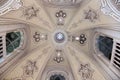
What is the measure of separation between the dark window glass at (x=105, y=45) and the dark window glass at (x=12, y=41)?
195 inches

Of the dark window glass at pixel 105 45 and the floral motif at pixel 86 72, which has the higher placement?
the dark window glass at pixel 105 45

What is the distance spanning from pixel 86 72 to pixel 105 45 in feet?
6.52

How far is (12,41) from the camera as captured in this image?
1759 cm

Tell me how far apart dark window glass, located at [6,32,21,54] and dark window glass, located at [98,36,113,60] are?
195 inches

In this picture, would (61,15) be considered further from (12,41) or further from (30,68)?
(30,68)

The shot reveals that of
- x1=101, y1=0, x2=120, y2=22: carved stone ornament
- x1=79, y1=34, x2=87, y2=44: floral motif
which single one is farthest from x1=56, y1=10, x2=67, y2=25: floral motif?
x1=101, y1=0, x2=120, y2=22: carved stone ornament

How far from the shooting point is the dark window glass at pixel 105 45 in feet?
56.6

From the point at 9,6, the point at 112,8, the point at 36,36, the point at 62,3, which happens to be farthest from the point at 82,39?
the point at 9,6

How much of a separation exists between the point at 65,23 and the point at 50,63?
8.86 ft

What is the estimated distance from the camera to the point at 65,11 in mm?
18203

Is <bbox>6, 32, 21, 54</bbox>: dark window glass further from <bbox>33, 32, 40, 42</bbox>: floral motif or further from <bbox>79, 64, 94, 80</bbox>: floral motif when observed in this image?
<bbox>79, 64, 94, 80</bbox>: floral motif

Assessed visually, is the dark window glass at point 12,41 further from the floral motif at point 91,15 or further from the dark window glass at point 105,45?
the dark window glass at point 105,45

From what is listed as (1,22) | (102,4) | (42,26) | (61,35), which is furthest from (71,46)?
(1,22)

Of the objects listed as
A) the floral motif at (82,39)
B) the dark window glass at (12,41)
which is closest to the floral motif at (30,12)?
the dark window glass at (12,41)
